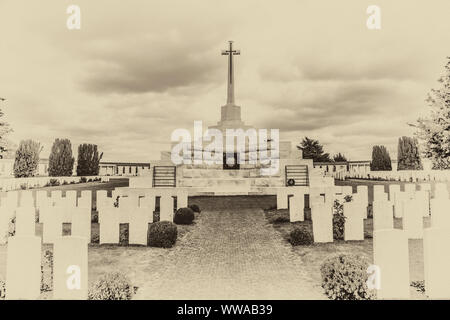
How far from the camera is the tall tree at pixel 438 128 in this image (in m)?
17.1

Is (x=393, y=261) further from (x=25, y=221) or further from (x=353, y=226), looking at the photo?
(x=25, y=221)

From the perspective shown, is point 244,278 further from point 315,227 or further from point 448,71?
point 448,71

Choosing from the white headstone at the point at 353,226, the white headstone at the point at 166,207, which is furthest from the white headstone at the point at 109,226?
the white headstone at the point at 353,226

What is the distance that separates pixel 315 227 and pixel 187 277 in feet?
14.4

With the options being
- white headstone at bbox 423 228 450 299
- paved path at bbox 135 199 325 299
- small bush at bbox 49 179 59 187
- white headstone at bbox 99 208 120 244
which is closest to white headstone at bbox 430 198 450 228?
paved path at bbox 135 199 325 299

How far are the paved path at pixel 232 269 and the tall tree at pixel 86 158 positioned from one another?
1201 inches

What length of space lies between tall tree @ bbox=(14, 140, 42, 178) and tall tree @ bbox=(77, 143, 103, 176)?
22.8 feet

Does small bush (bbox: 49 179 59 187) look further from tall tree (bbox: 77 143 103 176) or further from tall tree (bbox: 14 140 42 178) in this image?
tall tree (bbox: 77 143 103 176)

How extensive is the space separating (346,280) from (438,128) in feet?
48.7

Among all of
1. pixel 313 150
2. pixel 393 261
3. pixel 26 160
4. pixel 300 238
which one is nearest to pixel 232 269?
pixel 300 238

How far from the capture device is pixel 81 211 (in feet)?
31.1

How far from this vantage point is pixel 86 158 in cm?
3862

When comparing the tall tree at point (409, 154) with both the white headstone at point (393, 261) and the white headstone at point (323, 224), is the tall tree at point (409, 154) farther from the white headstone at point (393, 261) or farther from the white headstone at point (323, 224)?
the white headstone at point (393, 261)
